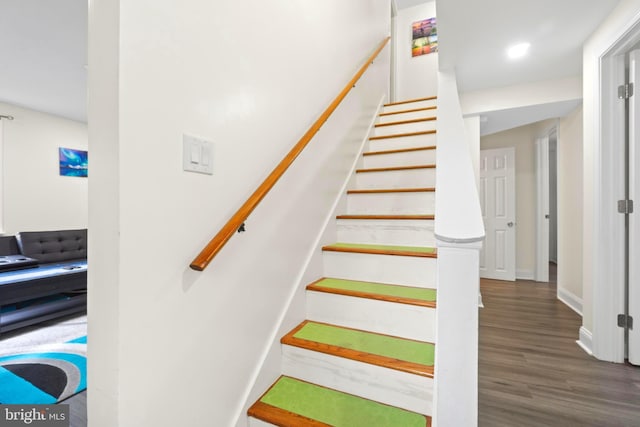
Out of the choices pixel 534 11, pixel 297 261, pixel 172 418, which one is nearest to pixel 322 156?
pixel 297 261

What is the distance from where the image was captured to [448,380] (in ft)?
2.23

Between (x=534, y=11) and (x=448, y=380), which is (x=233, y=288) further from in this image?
(x=534, y=11)

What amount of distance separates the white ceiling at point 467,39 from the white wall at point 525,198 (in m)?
1.51

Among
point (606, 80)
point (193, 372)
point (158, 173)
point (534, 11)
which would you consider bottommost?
point (193, 372)

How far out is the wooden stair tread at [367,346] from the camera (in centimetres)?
123

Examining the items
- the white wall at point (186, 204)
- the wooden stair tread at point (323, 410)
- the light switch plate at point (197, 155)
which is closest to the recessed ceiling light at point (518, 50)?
the white wall at point (186, 204)

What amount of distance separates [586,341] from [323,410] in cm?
247

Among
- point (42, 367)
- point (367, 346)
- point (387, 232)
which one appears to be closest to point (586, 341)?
point (387, 232)

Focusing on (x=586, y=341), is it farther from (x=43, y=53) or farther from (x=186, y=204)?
(x=43, y=53)

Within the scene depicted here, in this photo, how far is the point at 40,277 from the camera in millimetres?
2709

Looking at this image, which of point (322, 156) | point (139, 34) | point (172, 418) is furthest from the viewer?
point (322, 156)

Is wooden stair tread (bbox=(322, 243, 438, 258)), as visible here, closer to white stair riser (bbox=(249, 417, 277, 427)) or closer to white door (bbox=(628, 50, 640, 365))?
white stair riser (bbox=(249, 417, 277, 427))

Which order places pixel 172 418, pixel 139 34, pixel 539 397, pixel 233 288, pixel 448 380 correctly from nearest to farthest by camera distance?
pixel 448 380
pixel 139 34
pixel 172 418
pixel 233 288
pixel 539 397

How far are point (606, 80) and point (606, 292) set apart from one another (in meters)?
1.59
